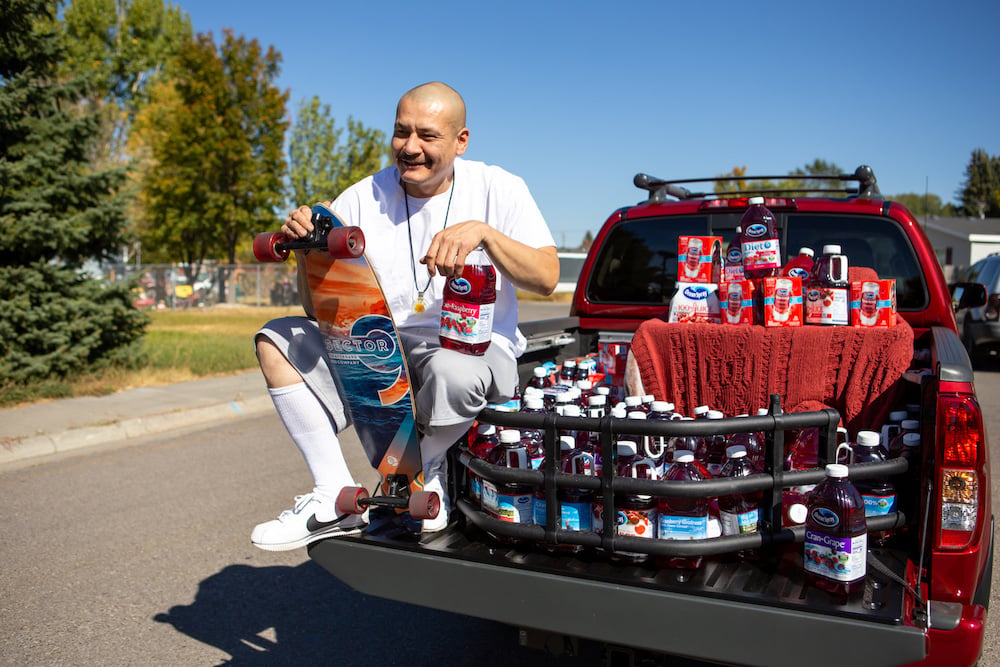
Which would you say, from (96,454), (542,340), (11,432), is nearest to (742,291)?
(542,340)

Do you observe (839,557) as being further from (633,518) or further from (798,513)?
(633,518)

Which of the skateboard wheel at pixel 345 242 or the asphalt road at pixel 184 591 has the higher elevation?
the skateboard wheel at pixel 345 242

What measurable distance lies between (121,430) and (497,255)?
702 cm

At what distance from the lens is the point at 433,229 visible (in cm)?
331

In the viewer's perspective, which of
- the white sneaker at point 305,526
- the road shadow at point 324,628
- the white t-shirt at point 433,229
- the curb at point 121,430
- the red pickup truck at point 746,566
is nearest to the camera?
the red pickup truck at point 746,566

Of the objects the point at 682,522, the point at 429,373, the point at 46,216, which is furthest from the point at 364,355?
the point at 46,216

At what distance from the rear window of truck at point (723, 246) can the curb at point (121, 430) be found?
19.1 feet

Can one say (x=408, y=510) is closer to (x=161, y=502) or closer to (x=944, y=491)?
(x=944, y=491)

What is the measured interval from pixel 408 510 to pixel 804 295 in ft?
6.86

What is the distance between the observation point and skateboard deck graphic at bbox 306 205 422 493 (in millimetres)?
2754

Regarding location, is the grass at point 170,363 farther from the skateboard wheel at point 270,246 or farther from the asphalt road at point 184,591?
the skateboard wheel at point 270,246

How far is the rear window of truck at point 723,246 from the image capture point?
4.06 m

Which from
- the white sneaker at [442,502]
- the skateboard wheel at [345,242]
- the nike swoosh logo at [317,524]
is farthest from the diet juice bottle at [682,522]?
the skateboard wheel at [345,242]

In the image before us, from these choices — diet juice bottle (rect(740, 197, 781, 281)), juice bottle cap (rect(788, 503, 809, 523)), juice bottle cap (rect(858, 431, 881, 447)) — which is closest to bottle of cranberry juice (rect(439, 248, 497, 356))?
juice bottle cap (rect(788, 503, 809, 523))
